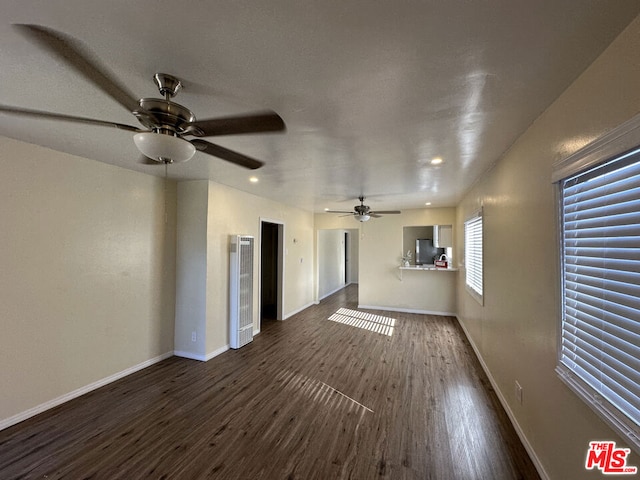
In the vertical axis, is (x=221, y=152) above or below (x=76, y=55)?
below

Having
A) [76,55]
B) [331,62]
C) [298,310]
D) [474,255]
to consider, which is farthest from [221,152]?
[298,310]

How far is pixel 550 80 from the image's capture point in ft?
4.50

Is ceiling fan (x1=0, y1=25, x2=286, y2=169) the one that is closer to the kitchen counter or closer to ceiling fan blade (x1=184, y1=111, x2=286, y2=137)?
ceiling fan blade (x1=184, y1=111, x2=286, y2=137)

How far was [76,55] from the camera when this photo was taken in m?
1.22

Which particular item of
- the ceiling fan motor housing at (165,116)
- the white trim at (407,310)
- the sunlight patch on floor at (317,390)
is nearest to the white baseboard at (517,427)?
the sunlight patch on floor at (317,390)

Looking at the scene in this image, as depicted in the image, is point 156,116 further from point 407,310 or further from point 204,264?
point 407,310

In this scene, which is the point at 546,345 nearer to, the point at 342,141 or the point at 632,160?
the point at 632,160

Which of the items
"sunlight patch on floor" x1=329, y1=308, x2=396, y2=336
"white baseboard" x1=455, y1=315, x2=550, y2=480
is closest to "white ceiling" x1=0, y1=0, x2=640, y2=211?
"white baseboard" x1=455, y1=315, x2=550, y2=480

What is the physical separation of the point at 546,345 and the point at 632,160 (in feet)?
3.91

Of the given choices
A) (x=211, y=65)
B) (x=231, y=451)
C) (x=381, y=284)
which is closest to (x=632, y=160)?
(x=211, y=65)

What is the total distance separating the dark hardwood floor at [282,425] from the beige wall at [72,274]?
12.5 inches

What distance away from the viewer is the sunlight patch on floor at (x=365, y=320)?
4957 mm
